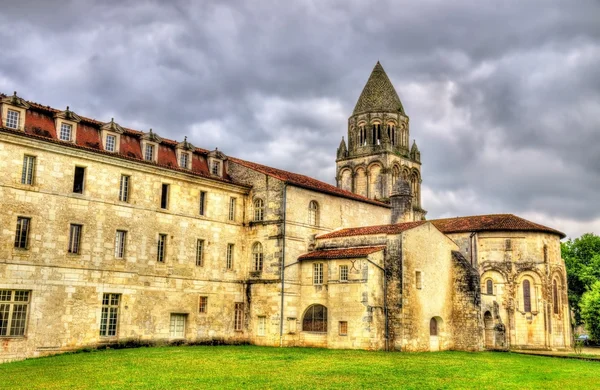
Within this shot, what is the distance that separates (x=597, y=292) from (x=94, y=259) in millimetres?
→ 43661

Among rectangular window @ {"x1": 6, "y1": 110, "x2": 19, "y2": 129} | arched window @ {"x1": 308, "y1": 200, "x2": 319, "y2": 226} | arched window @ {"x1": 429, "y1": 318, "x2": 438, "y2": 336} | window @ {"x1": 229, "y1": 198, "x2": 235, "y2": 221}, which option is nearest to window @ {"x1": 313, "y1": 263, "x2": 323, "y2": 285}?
arched window @ {"x1": 308, "y1": 200, "x2": 319, "y2": 226}

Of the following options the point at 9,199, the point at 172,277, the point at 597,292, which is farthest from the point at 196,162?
the point at 597,292

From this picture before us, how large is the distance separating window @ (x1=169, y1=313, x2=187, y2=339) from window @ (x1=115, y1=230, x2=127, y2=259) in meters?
5.32

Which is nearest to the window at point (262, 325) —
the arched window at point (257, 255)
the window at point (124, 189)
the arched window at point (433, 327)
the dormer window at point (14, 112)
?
the arched window at point (257, 255)

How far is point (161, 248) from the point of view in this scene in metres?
38.3

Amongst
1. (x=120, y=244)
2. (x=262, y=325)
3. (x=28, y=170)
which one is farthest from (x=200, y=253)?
(x=28, y=170)

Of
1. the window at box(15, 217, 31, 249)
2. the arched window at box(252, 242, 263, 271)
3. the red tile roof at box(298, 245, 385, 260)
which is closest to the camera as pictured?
the window at box(15, 217, 31, 249)

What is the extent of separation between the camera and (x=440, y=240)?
43.6 metres

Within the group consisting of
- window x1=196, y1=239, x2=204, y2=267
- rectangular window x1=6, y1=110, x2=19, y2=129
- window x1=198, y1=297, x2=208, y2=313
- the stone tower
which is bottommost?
window x1=198, y1=297, x2=208, y2=313

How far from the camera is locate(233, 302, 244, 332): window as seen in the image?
138 feet

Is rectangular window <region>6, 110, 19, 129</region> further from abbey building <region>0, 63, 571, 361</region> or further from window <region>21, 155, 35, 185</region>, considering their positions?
window <region>21, 155, 35, 185</region>

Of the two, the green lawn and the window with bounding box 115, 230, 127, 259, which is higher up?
the window with bounding box 115, 230, 127, 259

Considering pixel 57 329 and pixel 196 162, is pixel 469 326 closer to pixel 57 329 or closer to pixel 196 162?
pixel 196 162

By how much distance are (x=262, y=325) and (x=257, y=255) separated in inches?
189
